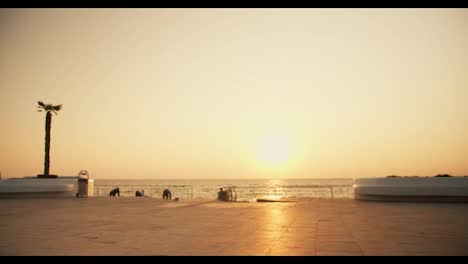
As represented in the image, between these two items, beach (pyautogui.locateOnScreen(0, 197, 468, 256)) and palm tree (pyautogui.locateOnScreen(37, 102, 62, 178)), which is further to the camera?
palm tree (pyautogui.locateOnScreen(37, 102, 62, 178))

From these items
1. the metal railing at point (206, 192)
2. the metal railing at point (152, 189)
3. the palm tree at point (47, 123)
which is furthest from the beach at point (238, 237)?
the palm tree at point (47, 123)

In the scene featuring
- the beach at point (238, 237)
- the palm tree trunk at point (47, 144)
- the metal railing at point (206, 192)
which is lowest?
the metal railing at point (206, 192)

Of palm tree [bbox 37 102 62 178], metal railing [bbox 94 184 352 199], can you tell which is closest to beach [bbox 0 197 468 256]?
metal railing [bbox 94 184 352 199]

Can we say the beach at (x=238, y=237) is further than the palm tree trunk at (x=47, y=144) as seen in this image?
No

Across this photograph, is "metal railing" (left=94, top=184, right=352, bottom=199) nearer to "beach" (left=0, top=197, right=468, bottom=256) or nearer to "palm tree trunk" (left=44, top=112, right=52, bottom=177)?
"palm tree trunk" (left=44, top=112, right=52, bottom=177)

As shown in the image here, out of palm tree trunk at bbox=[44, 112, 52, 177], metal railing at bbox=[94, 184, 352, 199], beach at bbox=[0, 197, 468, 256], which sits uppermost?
palm tree trunk at bbox=[44, 112, 52, 177]

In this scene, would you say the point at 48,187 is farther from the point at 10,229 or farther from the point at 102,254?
the point at 102,254

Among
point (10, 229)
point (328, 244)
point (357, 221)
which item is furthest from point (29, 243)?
point (357, 221)

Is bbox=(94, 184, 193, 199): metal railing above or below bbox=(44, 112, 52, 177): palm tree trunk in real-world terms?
below

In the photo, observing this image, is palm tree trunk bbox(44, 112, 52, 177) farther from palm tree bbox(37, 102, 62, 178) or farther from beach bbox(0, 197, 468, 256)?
beach bbox(0, 197, 468, 256)

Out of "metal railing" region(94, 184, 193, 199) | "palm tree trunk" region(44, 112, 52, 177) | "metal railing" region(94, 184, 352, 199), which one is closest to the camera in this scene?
"metal railing" region(94, 184, 352, 199)

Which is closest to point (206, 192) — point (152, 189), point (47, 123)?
point (152, 189)

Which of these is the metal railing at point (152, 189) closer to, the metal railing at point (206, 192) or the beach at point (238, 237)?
the metal railing at point (206, 192)

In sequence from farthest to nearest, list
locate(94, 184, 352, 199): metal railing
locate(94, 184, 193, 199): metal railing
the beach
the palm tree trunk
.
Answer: the palm tree trunk → locate(94, 184, 193, 199): metal railing → locate(94, 184, 352, 199): metal railing → the beach
